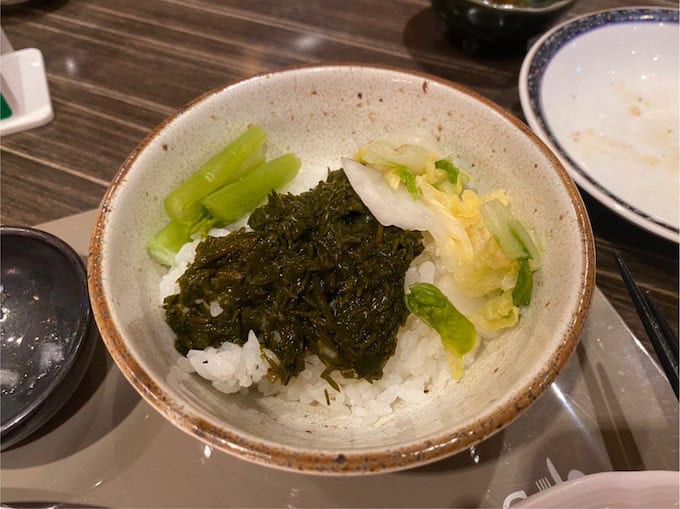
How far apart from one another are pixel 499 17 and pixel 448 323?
199cm

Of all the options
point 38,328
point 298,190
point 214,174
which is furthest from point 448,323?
point 38,328

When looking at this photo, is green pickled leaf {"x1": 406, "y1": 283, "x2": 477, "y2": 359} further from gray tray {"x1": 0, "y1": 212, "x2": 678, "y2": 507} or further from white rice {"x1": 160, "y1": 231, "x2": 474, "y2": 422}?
gray tray {"x1": 0, "y1": 212, "x2": 678, "y2": 507}

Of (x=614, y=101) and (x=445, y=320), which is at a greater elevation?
(x=614, y=101)

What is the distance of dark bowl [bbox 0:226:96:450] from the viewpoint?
1609 mm

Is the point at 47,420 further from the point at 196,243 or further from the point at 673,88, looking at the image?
the point at 673,88

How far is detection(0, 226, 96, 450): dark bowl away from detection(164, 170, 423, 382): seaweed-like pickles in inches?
14.0

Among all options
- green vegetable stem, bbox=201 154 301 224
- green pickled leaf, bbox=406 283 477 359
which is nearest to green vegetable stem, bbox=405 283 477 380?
green pickled leaf, bbox=406 283 477 359

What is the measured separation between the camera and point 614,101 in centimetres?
286

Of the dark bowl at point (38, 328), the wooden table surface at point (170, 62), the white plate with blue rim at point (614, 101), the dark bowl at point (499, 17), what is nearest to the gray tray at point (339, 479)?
the dark bowl at point (38, 328)

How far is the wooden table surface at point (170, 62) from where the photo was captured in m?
2.37

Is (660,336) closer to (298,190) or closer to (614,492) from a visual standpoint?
(614,492)

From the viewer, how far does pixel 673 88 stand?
2.96 metres

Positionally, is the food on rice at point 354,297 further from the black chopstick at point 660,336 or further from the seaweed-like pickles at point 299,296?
the black chopstick at point 660,336

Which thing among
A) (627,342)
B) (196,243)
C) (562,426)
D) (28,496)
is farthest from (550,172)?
(28,496)
